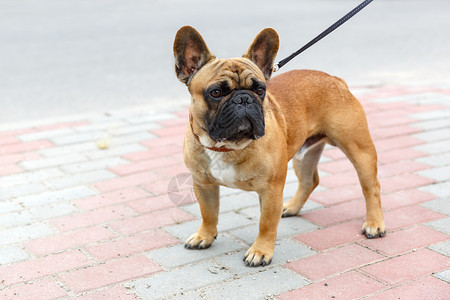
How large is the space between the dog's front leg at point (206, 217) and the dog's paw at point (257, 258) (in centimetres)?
33

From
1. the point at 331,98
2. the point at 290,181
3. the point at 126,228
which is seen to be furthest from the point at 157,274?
the point at 290,181

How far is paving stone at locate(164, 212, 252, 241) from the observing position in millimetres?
4012

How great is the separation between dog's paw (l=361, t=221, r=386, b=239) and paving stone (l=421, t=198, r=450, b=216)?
560 millimetres

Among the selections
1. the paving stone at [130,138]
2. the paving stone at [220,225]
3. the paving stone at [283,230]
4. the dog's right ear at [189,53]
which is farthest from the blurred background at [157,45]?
the dog's right ear at [189,53]

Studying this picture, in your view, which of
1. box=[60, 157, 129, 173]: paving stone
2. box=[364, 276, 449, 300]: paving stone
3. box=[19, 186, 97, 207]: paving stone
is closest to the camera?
box=[364, 276, 449, 300]: paving stone

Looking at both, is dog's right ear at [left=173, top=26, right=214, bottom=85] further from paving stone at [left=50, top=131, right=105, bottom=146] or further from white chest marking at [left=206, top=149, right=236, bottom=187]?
paving stone at [left=50, top=131, right=105, bottom=146]

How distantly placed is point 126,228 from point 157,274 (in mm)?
728

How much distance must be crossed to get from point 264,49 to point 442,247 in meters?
1.54

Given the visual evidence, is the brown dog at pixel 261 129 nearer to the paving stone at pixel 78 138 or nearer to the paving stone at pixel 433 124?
the paving stone at pixel 433 124

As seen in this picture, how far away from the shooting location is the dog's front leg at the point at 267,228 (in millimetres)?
3490

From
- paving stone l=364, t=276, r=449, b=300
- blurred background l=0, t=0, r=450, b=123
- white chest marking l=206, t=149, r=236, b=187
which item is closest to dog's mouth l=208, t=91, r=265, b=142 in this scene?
white chest marking l=206, t=149, r=236, b=187

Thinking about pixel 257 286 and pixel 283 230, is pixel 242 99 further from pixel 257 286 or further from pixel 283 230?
pixel 283 230

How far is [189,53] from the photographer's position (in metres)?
3.33

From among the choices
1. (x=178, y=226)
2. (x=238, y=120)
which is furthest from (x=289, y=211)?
(x=238, y=120)
